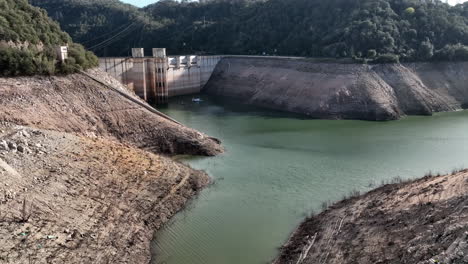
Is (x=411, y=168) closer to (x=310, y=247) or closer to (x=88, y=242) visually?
(x=310, y=247)

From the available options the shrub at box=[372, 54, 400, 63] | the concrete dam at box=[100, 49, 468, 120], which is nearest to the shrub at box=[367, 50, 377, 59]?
the shrub at box=[372, 54, 400, 63]

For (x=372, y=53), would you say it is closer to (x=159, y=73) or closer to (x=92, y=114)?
(x=159, y=73)

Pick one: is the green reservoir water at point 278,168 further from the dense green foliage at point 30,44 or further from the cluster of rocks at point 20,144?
the dense green foliage at point 30,44

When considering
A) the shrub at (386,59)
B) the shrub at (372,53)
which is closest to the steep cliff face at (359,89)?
the shrub at (386,59)

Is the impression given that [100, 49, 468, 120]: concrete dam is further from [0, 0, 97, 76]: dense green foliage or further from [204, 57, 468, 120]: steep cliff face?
[0, 0, 97, 76]: dense green foliage

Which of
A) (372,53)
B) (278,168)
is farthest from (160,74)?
(278,168)
